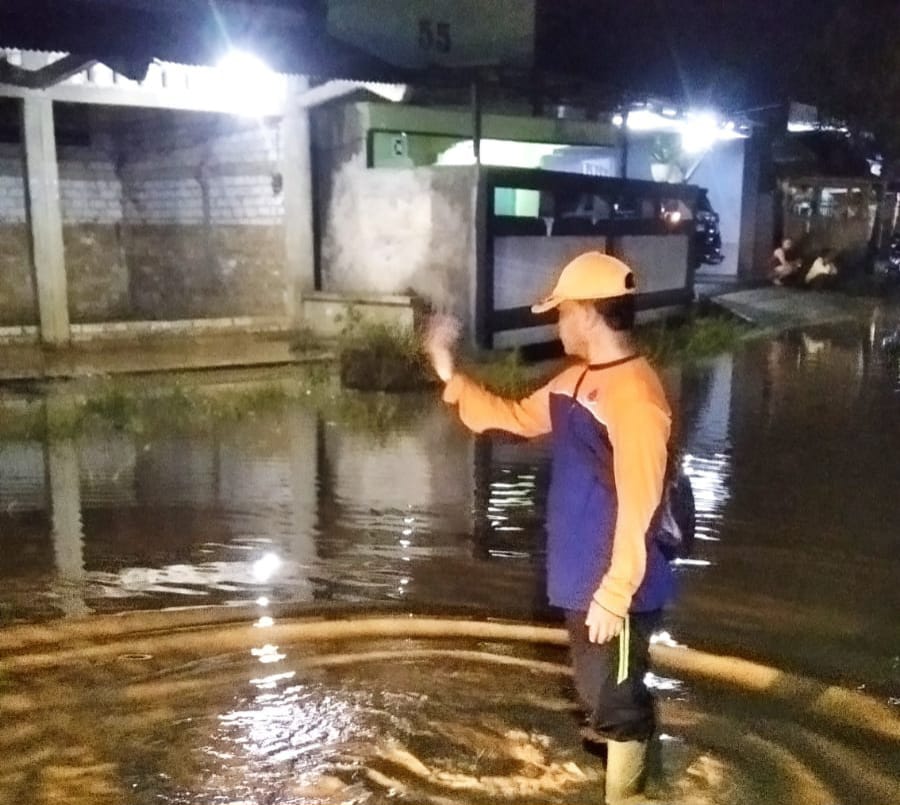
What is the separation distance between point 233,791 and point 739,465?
529 centimetres

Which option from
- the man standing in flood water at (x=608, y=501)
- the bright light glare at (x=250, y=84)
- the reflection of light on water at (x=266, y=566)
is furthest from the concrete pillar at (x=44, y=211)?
the man standing in flood water at (x=608, y=501)

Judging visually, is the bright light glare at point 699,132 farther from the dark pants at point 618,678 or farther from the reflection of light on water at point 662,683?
the dark pants at point 618,678

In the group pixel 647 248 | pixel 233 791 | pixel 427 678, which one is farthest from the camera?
pixel 647 248

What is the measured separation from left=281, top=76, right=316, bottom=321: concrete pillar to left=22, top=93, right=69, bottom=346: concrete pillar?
9.70ft

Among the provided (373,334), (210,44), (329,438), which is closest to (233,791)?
(329,438)

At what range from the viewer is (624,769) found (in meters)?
3.40

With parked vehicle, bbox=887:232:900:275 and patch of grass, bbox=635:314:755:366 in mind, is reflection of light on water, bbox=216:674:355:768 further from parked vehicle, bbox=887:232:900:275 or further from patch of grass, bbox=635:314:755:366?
parked vehicle, bbox=887:232:900:275

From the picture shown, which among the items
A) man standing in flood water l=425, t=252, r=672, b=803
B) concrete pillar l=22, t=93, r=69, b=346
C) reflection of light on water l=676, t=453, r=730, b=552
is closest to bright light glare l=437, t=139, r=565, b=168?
concrete pillar l=22, t=93, r=69, b=346

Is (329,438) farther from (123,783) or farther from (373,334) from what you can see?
(123,783)

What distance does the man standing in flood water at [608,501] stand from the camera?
301cm

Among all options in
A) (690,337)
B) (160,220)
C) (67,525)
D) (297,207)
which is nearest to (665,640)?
(67,525)

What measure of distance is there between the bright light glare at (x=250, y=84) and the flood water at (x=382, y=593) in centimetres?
512

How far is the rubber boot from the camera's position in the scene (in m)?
3.39

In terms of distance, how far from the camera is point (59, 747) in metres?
3.83
